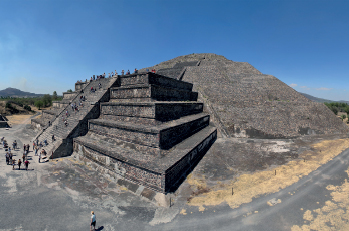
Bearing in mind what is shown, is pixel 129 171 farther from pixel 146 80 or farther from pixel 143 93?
pixel 146 80

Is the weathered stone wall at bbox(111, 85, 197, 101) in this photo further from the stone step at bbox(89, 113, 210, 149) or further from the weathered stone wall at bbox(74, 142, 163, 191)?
the weathered stone wall at bbox(74, 142, 163, 191)

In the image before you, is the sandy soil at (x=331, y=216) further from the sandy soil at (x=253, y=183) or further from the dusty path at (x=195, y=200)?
the sandy soil at (x=253, y=183)

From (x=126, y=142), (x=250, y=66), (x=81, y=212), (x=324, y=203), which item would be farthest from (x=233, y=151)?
(x=250, y=66)

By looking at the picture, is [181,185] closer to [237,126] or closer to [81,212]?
[81,212]

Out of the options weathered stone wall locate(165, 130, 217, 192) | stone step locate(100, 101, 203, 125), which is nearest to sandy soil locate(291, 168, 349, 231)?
weathered stone wall locate(165, 130, 217, 192)

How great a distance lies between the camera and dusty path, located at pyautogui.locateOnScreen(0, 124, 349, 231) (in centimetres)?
539

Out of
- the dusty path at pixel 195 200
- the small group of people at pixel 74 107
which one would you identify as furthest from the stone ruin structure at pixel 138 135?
the dusty path at pixel 195 200

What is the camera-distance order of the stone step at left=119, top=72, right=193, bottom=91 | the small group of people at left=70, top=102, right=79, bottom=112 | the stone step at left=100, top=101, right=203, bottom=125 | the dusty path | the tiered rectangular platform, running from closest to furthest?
1. the dusty path
2. the tiered rectangular platform
3. the stone step at left=100, top=101, right=203, bottom=125
4. the stone step at left=119, top=72, right=193, bottom=91
5. the small group of people at left=70, top=102, right=79, bottom=112

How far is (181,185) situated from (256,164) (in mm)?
5487

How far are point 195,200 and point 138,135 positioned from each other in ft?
15.1

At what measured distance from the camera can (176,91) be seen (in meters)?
14.4

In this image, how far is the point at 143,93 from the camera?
11.3 meters

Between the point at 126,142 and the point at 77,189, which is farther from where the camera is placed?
the point at 126,142

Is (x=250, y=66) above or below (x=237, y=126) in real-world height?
above
